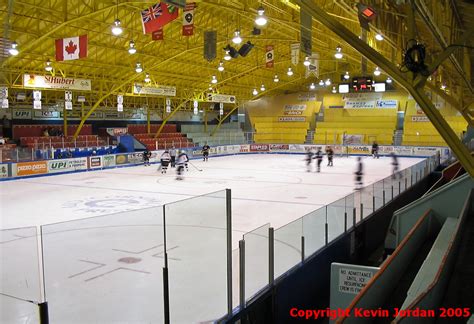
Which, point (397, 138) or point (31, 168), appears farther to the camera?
point (397, 138)

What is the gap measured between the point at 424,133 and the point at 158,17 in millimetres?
38860

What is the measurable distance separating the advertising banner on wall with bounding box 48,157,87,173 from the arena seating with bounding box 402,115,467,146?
31.7m

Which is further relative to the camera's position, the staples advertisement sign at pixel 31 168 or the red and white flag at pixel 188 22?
the staples advertisement sign at pixel 31 168

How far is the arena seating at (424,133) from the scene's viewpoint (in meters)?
44.8

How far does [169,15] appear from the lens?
1423cm

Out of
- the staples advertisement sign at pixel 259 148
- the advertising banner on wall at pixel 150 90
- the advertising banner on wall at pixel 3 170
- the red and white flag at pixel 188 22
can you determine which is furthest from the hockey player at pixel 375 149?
the advertising banner on wall at pixel 3 170

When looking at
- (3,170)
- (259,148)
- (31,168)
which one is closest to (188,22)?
(3,170)

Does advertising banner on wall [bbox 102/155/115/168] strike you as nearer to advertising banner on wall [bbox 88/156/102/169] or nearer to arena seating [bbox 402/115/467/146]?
advertising banner on wall [bbox 88/156/102/169]

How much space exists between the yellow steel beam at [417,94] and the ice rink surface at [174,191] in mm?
6161

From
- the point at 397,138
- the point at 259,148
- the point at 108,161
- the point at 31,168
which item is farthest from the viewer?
→ the point at 397,138

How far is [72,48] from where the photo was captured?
64.9ft

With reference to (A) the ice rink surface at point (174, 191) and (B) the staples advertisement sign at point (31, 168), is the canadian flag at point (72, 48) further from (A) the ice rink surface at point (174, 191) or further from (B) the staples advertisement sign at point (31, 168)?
(B) the staples advertisement sign at point (31, 168)

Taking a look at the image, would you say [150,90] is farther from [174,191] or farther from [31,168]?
[174,191]

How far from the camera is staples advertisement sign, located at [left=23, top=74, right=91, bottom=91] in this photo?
2827 centimetres
